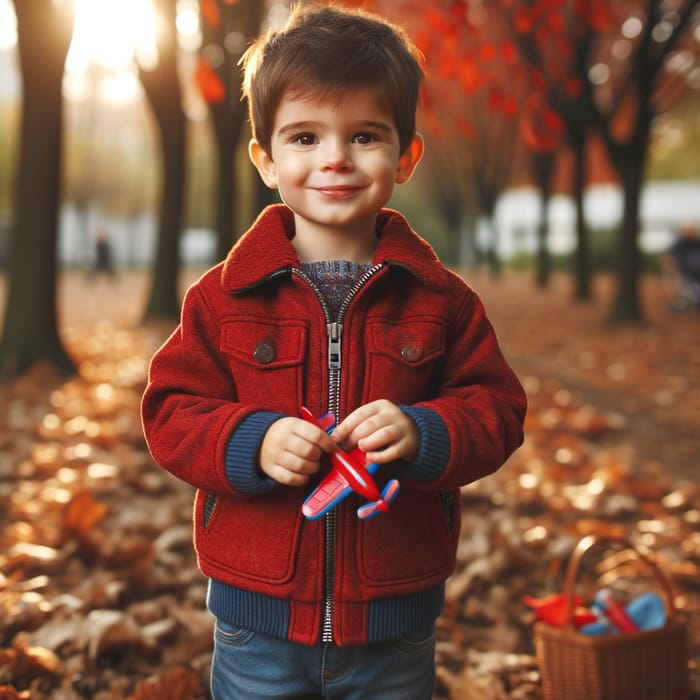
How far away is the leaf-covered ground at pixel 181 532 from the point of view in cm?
281

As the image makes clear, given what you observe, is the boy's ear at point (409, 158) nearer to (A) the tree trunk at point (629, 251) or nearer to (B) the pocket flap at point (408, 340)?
(B) the pocket flap at point (408, 340)

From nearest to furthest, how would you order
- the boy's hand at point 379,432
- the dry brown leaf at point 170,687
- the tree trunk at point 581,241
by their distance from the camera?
the boy's hand at point 379,432
the dry brown leaf at point 170,687
the tree trunk at point 581,241

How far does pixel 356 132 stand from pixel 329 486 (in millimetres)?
701

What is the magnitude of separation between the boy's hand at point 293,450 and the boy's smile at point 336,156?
1.44ft

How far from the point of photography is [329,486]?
5.23 feet

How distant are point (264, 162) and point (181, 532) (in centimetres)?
227

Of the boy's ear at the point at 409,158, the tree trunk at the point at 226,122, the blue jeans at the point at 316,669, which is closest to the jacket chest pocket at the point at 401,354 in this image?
the boy's ear at the point at 409,158

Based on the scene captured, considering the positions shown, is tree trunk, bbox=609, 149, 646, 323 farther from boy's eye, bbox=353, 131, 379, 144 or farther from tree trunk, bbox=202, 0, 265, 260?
boy's eye, bbox=353, 131, 379, 144

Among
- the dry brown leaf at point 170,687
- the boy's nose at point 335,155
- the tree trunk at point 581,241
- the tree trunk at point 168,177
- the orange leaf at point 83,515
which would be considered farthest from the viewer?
the tree trunk at point 581,241

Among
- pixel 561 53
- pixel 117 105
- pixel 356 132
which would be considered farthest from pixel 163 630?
pixel 117 105

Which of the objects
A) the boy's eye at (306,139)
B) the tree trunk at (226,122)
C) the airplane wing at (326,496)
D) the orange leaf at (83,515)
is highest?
the tree trunk at (226,122)

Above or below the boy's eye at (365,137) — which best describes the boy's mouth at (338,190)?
below

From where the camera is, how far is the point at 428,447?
66.1 inches

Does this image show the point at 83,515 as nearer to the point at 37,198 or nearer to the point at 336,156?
the point at 336,156
